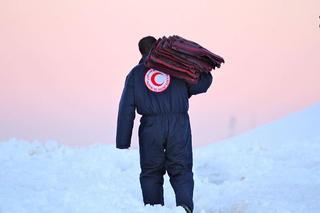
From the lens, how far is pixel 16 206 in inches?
186

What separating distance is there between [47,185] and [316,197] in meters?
3.53

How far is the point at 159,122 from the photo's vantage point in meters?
5.52

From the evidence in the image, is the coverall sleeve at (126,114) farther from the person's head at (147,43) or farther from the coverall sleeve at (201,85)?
the coverall sleeve at (201,85)

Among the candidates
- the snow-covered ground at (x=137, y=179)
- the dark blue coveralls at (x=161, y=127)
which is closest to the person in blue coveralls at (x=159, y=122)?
the dark blue coveralls at (x=161, y=127)

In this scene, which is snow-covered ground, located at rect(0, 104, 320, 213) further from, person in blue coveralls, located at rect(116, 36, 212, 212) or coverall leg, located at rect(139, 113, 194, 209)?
person in blue coveralls, located at rect(116, 36, 212, 212)

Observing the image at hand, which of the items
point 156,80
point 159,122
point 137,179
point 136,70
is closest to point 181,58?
point 156,80

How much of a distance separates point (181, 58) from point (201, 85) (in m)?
0.33

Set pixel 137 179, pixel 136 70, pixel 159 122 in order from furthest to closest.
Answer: pixel 137 179 < pixel 136 70 < pixel 159 122

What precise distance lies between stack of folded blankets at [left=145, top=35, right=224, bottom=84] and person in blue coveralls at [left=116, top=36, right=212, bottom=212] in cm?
7

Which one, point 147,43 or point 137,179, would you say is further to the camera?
point 137,179

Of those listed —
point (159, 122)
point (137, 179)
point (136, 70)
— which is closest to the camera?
point (159, 122)

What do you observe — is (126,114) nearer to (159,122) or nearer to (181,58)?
(159,122)

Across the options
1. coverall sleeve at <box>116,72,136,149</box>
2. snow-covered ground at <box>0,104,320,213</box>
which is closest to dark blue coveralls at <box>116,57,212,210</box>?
coverall sleeve at <box>116,72,136,149</box>

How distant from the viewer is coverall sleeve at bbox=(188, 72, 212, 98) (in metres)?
5.66
